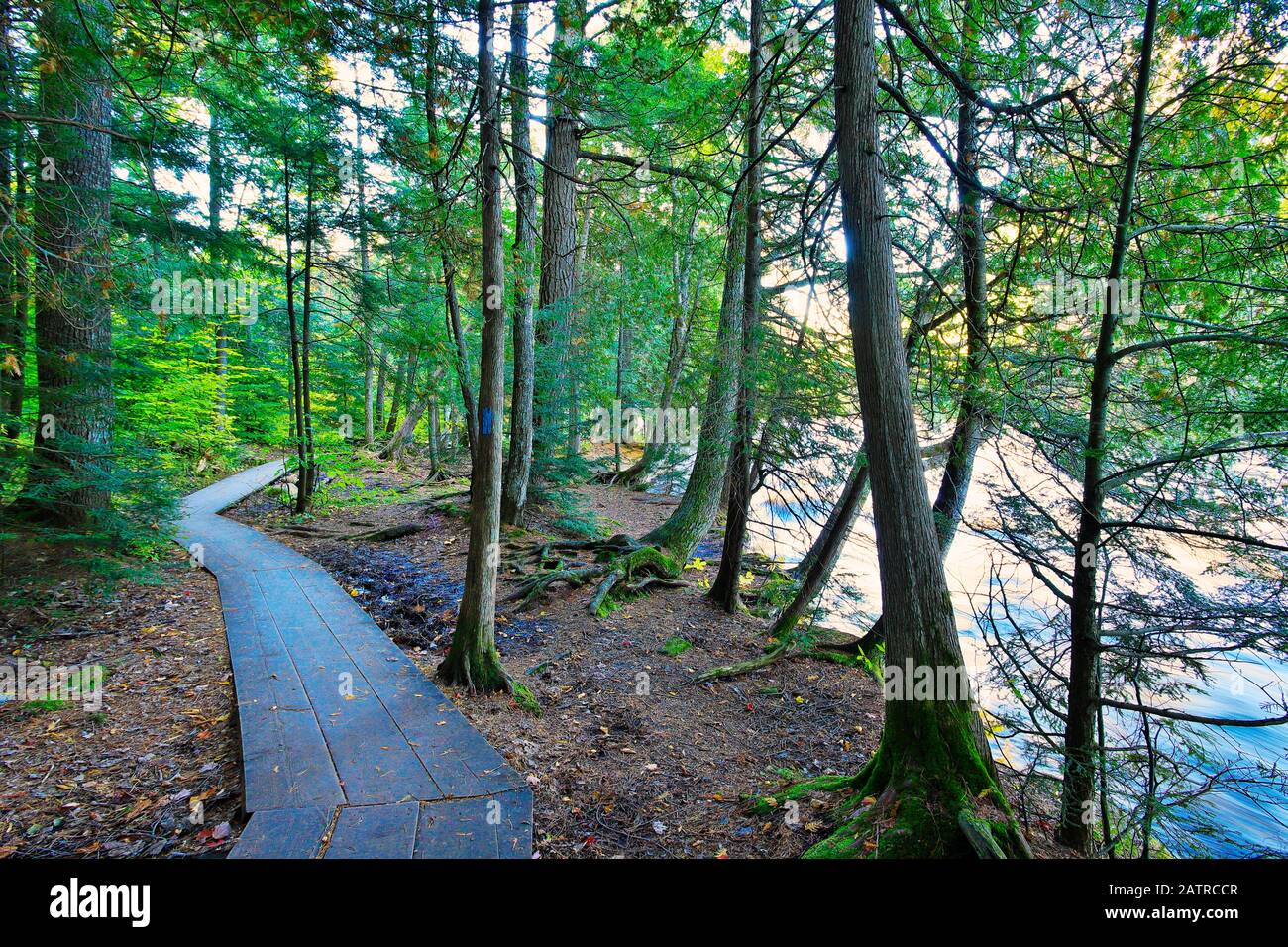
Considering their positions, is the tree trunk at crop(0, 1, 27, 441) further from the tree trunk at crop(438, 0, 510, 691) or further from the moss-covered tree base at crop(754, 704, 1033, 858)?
the moss-covered tree base at crop(754, 704, 1033, 858)

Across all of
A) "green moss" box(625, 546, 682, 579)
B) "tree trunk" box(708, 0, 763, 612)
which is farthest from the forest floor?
"tree trunk" box(708, 0, 763, 612)

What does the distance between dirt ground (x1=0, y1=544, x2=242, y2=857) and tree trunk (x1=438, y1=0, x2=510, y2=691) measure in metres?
1.74

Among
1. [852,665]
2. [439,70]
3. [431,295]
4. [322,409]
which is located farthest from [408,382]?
[852,665]

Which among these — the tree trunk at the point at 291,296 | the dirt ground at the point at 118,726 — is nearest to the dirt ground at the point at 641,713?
the dirt ground at the point at 118,726

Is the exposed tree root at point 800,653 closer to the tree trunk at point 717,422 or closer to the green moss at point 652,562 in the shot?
the green moss at point 652,562

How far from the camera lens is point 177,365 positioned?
1283 cm

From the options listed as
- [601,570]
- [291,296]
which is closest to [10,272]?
[291,296]

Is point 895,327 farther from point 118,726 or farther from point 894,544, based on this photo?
point 118,726

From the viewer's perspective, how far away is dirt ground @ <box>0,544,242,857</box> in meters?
3.27

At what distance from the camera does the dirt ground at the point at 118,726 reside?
327 centimetres

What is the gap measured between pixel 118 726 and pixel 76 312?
481 cm

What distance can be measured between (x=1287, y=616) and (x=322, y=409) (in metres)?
19.2

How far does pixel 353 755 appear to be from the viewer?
374cm

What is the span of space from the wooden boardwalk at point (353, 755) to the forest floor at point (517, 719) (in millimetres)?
255
